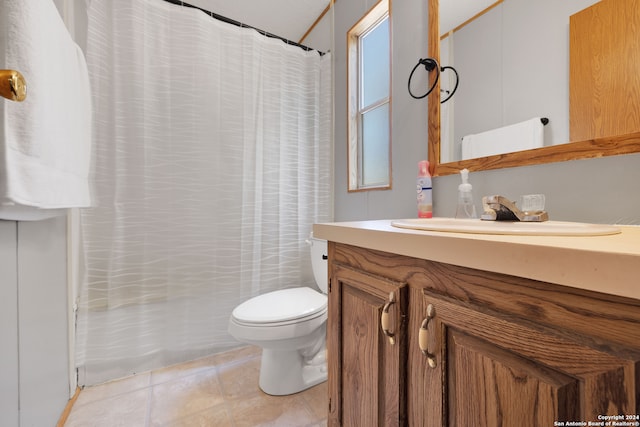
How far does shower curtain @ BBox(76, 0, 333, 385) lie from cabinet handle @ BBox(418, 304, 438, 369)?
50.7 inches

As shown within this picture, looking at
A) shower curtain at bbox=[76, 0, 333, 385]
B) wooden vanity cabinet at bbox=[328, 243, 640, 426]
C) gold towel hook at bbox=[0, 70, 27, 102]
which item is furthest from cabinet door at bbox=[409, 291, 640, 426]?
shower curtain at bbox=[76, 0, 333, 385]

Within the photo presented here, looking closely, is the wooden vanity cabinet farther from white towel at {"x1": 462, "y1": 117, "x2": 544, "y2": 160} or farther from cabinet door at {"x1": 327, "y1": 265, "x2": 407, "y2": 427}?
white towel at {"x1": 462, "y1": 117, "x2": 544, "y2": 160}

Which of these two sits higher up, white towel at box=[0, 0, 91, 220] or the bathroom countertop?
white towel at box=[0, 0, 91, 220]

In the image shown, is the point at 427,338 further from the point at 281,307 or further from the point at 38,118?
the point at 38,118

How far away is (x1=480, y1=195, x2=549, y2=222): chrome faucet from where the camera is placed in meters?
0.65

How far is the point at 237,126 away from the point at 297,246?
83 centimetres

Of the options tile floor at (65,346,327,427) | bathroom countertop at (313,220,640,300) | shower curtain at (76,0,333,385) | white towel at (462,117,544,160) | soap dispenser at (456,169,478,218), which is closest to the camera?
bathroom countertop at (313,220,640,300)

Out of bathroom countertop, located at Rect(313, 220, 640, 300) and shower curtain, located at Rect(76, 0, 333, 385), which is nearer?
bathroom countertop, located at Rect(313, 220, 640, 300)

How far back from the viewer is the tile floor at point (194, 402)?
3.64 feet

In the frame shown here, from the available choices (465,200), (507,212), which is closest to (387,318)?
(507,212)

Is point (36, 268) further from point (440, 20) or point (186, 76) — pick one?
point (440, 20)

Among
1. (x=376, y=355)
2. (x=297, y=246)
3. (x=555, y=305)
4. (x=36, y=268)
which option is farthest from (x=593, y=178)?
(x=36, y=268)

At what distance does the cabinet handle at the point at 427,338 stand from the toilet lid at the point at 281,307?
78 cm

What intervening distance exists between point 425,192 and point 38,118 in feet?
3.94
